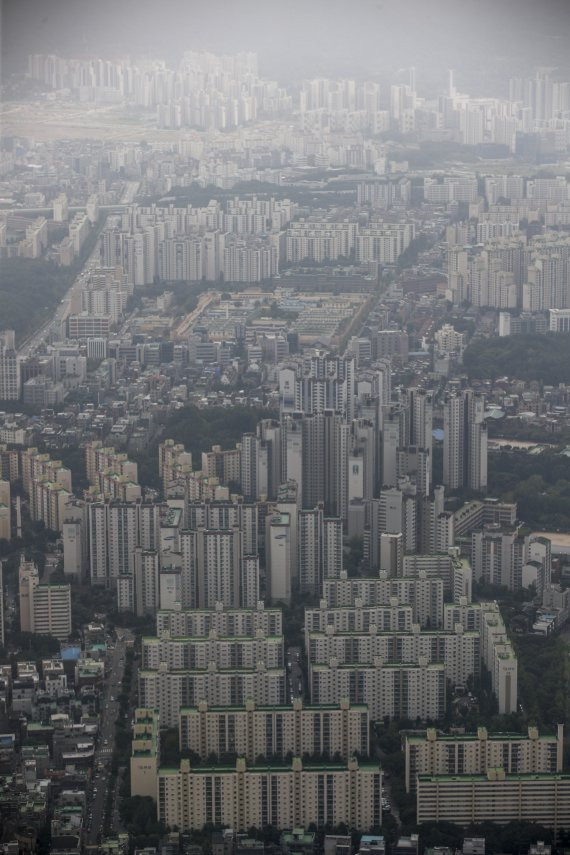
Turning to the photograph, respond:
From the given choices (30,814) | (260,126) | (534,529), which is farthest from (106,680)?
(260,126)

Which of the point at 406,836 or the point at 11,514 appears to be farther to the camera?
the point at 11,514

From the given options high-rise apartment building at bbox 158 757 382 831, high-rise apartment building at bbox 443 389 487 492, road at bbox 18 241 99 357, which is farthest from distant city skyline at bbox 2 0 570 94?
high-rise apartment building at bbox 158 757 382 831

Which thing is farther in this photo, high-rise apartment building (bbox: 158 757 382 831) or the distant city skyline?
the distant city skyline

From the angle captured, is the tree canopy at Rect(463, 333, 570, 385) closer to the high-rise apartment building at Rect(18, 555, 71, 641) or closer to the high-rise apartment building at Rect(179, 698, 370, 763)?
the high-rise apartment building at Rect(18, 555, 71, 641)

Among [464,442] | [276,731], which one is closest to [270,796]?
[276,731]

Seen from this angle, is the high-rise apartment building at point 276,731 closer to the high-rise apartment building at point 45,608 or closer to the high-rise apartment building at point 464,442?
the high-rise apartment building at point 45,608

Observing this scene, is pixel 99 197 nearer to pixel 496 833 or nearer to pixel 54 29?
pixel 54 29

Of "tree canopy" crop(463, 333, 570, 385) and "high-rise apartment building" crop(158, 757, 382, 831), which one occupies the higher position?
"tree canopy" crop(463, 333, 570, 385)

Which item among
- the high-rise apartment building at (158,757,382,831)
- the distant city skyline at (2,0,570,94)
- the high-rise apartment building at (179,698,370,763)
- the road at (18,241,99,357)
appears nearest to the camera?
the high-rise apartment building at (158,757,382,831)
